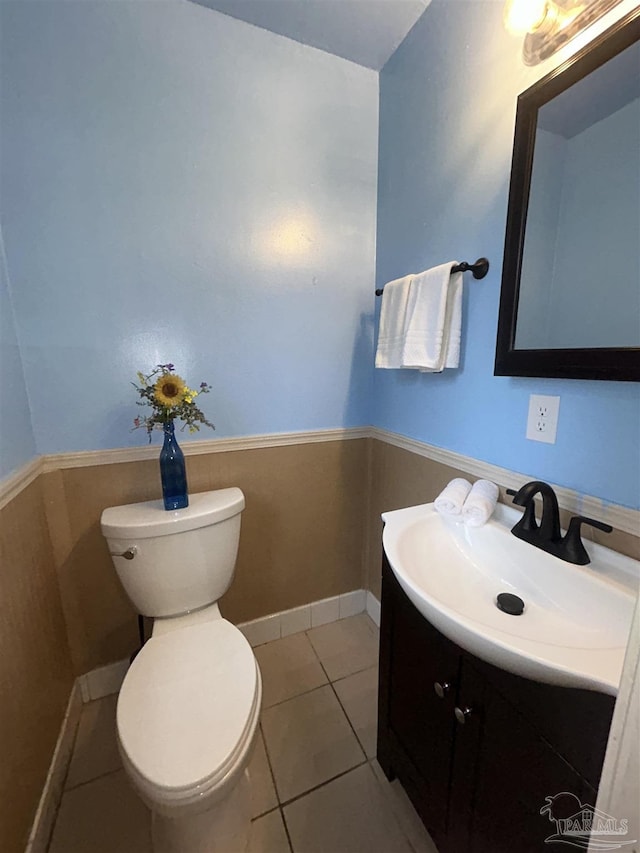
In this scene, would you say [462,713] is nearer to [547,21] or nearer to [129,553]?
[129,553]

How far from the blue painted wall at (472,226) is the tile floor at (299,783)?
109cm

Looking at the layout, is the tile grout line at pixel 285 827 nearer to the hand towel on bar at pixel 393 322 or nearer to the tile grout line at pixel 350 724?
the tile grout line at pixel 350 724

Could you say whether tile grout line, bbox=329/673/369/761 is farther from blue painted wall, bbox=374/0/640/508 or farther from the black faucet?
blue painted wall, bbox=374/0/640/508

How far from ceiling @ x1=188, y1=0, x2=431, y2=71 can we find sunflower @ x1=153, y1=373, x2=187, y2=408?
128 cm

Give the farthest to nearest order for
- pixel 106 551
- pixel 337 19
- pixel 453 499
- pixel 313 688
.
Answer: pixel 313 688
pixel 106 551
pixel 337 19
pixel 453 499

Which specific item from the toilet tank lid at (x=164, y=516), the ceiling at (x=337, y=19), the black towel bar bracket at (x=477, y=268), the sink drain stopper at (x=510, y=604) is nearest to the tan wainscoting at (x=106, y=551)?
the toilet tank lid at (x=164, y=516)

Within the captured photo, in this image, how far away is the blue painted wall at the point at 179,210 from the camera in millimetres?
1069

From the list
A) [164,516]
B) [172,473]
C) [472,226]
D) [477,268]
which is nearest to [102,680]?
[164,516]

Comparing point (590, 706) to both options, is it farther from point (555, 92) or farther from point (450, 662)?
point (555, 92)

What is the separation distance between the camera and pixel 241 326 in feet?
4.50

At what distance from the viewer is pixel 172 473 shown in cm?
118

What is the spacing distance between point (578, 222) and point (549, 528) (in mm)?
740

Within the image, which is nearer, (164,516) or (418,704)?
(418,704)

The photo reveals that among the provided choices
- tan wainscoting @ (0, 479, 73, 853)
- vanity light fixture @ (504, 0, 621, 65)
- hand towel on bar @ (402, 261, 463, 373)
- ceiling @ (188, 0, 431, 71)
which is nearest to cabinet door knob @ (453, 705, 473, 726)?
hand towel on bar @ (402, 261, 463, 373)
